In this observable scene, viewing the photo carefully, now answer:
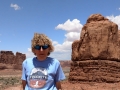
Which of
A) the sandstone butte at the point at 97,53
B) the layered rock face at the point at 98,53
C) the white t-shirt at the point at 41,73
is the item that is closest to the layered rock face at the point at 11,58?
the sandstone butte at the point at 97,53

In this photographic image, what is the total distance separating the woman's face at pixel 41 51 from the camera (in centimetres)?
357

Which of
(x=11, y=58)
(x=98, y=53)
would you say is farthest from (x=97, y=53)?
(x=11, y=58)

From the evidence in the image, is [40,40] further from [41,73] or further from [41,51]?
[41,73]

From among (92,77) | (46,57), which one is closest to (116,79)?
(92,77)

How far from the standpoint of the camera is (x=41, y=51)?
11.7 ft

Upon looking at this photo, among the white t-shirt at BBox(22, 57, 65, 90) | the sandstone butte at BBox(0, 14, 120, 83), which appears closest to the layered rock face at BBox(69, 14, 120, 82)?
the sandstone butte at BBox(0, 14, 120, 83)

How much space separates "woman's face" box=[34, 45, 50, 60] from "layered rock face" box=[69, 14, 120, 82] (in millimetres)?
13378

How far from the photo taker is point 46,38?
3600mm

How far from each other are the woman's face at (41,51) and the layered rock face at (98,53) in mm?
13378

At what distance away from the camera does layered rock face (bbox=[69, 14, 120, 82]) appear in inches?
656

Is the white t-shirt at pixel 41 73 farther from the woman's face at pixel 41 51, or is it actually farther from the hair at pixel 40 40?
the hair at pixel 40 40

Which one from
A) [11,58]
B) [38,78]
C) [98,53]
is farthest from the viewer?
[11,58]

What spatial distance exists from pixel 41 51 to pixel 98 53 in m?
14.0

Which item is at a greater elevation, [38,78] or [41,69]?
[41,69]
